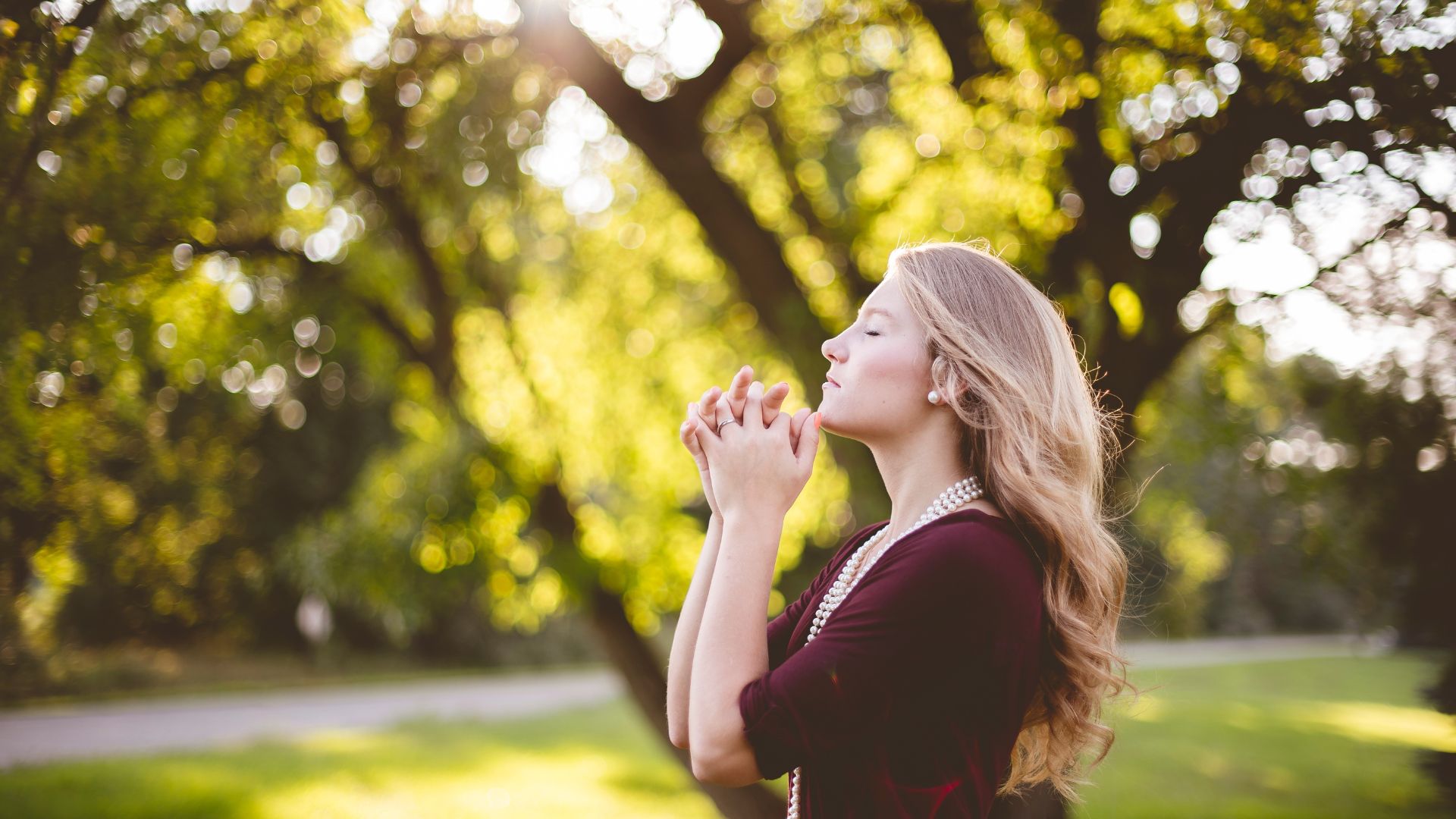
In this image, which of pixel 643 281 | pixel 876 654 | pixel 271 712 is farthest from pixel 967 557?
pixel 271 712

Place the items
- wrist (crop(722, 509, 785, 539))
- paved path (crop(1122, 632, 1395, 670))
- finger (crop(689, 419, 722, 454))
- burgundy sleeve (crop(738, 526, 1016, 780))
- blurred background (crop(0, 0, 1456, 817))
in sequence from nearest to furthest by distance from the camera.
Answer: burgundy sleeve (crop(738, 526, 1016, 780))
wrist (crop(722, 509, 785, 539))
finger (crop(689, 419, 722, 454))
blurred background (crop(0, 0, 1456, 817))
paved path (crop(1122, 632, 1395, 670))

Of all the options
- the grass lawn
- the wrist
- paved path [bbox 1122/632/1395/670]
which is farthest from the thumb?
paved path [bbox 1122/632/1395/670]

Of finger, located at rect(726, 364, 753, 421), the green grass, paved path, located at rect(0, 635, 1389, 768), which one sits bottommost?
the green grass

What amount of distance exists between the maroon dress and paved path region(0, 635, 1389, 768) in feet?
22.4

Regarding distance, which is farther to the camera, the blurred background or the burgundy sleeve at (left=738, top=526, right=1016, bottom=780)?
the blurred background

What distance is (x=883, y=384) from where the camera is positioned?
1.78m

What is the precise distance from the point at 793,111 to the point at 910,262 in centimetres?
540

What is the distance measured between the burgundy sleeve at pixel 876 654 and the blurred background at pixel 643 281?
1234 mm

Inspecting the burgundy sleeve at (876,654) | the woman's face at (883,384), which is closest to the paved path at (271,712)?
the woman's face at (883,384)

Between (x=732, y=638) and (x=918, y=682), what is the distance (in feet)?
0.99

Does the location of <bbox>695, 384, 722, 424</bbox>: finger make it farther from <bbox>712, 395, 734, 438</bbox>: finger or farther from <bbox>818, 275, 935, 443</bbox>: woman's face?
<bbox>818, 275, 935, 443</bbox>: woman's face

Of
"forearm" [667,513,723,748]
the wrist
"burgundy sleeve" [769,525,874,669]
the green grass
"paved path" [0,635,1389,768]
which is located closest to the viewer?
the wrist

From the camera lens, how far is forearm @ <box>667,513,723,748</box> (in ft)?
6.37

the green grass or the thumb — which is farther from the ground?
the thumb
